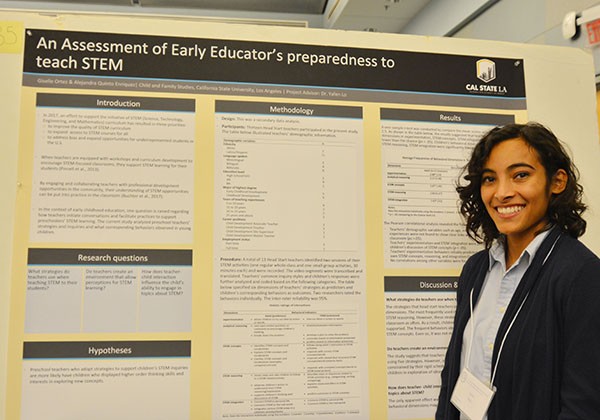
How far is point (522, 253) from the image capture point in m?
1.46

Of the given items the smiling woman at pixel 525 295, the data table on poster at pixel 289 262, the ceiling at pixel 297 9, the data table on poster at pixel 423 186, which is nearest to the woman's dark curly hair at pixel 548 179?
the smiling woman at pixel 525 295

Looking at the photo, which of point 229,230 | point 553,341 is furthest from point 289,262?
point 553,341

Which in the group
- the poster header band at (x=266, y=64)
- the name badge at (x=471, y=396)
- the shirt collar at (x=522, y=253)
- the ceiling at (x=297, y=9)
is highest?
the ceiling at (x=297, y=9)

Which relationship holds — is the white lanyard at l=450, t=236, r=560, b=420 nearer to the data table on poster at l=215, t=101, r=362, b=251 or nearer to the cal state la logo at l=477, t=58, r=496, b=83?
the data table on poster at l=215, t=101, r=362, b=251

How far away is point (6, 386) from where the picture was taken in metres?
1.59

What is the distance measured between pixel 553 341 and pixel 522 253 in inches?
10.7

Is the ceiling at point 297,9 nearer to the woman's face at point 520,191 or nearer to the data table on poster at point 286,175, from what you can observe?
the data table on poster at point 286,175

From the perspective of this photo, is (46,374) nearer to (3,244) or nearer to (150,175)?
(3,244)

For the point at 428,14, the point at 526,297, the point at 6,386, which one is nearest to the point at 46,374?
the point at 6,386

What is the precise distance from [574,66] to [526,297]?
1.13m

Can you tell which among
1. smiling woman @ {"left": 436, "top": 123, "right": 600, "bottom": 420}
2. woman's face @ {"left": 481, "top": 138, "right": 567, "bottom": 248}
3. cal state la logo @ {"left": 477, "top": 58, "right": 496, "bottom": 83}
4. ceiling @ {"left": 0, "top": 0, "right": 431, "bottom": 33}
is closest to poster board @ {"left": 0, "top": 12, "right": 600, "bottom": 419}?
cal state la logo @ {"left": 477, "top": 58, "right": 496, "bottom": 83}

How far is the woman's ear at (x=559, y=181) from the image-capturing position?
1.49m

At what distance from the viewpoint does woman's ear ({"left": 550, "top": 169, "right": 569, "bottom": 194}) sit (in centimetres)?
149

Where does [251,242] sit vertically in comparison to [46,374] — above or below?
above
